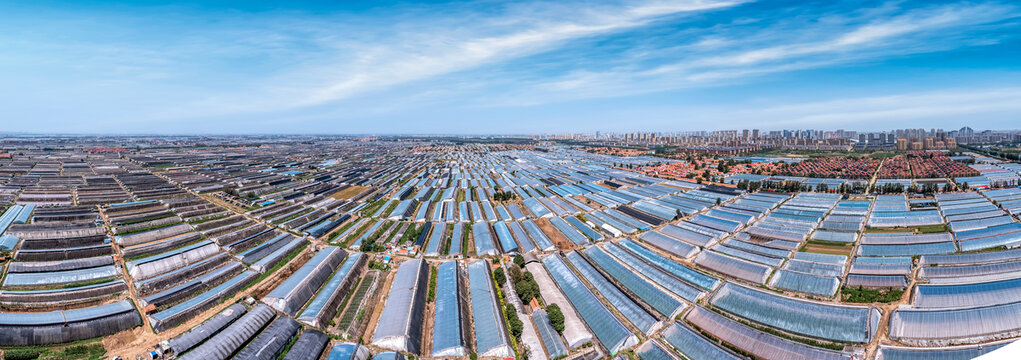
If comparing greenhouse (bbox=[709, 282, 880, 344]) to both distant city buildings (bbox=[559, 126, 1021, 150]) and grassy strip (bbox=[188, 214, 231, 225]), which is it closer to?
grassy strip (bbox=[188, 214, 231, 225])

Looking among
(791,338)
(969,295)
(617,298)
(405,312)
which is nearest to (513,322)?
(405,312)

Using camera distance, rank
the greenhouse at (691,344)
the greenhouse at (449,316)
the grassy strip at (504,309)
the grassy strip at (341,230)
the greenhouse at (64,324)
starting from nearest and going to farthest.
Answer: the greenhouse at (691,344)
the greenhouse at (64,324)
the greenhouse at (449,316)
the grassy strip at (504,309)
the grassy strip at (341,230)

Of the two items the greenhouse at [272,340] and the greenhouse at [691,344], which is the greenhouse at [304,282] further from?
the greenhouse at [691,344]

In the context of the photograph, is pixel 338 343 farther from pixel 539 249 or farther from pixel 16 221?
pixel 16 221

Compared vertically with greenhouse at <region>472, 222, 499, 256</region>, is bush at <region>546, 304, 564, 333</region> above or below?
below

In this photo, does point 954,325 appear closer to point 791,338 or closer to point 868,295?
point 868,295

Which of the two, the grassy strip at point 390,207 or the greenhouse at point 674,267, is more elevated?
the grassy strip at point 390,207

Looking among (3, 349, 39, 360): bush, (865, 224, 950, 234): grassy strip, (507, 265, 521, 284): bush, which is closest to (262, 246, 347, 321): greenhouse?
(3, 349, 39, 360): bush

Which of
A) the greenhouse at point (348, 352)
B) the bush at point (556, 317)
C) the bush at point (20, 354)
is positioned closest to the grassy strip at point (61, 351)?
the bush at point (20, 354)
